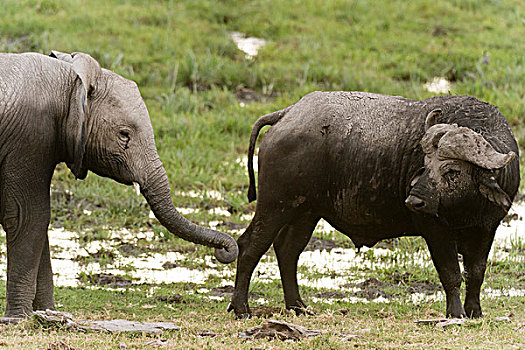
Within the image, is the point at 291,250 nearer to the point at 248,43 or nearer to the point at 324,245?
the point at 324,245

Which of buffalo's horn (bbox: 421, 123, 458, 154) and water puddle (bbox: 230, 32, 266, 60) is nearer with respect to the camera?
buffalo's horn (bbox: 421, 123, 458, 154)

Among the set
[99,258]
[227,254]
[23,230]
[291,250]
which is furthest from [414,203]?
[99,258]

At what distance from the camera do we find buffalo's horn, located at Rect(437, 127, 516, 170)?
6.02 meters

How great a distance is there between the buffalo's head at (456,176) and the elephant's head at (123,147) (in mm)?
1398

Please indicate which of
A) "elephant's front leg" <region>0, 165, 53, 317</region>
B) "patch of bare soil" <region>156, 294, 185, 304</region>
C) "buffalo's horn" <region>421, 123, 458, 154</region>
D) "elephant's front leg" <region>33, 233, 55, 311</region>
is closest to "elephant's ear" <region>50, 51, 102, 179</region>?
"elephant's front leg" <region>0, 165, 53, 317</region>

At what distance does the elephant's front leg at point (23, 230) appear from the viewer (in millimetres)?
5953

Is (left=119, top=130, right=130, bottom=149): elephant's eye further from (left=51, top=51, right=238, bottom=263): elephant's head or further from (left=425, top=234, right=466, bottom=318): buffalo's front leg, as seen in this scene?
(left=425, top=234, right=466, bottom=318): buffalo's front leg

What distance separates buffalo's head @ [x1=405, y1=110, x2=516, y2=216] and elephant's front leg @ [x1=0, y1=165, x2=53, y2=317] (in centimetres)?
250

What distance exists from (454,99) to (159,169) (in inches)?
89.1

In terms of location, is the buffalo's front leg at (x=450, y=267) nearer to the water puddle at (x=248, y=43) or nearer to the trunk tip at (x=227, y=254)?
the trunk tip at (x=227, y=254)

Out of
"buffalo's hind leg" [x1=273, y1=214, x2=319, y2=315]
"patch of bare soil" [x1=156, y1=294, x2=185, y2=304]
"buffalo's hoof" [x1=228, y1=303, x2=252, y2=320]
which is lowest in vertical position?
"patch of bare soil" [x1=156, y1=294, x2=185, y2=304]

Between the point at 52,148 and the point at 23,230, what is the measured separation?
1.91 ft

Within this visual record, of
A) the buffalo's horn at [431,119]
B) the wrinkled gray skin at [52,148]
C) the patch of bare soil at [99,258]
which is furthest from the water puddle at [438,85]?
the wrinkled gray skin at [52,148]

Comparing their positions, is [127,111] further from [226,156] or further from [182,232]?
[226,156]
